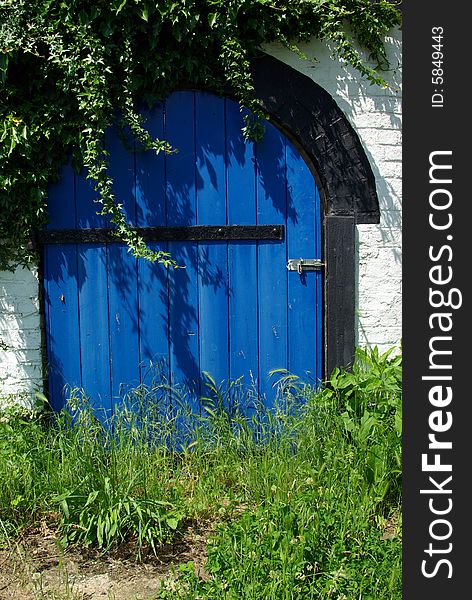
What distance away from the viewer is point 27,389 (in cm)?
425

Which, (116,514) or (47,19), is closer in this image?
(116,514)

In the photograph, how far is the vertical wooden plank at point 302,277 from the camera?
4.20 metres

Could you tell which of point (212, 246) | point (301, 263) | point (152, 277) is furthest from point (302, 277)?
point (152, 277)

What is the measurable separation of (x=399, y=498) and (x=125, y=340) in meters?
1.82

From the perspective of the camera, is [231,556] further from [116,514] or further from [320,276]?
[320,276]

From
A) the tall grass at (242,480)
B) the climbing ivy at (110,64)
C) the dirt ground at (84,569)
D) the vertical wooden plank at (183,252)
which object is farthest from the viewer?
the vertical wooden plank at (183,252)

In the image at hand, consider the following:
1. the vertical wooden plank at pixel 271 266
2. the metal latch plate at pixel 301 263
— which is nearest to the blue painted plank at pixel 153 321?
the vertical wooden plank at pixel 271 266

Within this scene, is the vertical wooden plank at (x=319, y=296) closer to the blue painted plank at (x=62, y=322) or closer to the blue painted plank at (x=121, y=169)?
the blue painted plank at (x=121, y=169)

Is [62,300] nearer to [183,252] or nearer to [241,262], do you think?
[183,252]

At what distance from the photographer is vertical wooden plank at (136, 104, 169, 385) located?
4.17 meters

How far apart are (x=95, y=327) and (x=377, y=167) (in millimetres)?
1972

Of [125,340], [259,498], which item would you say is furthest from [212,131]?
[259,498]

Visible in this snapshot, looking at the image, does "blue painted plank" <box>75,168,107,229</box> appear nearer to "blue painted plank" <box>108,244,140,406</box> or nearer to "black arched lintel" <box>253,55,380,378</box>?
"blue painted plank" <box>108,244,140,406</box>

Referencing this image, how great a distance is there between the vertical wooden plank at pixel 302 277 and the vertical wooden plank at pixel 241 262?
0.73 feet
